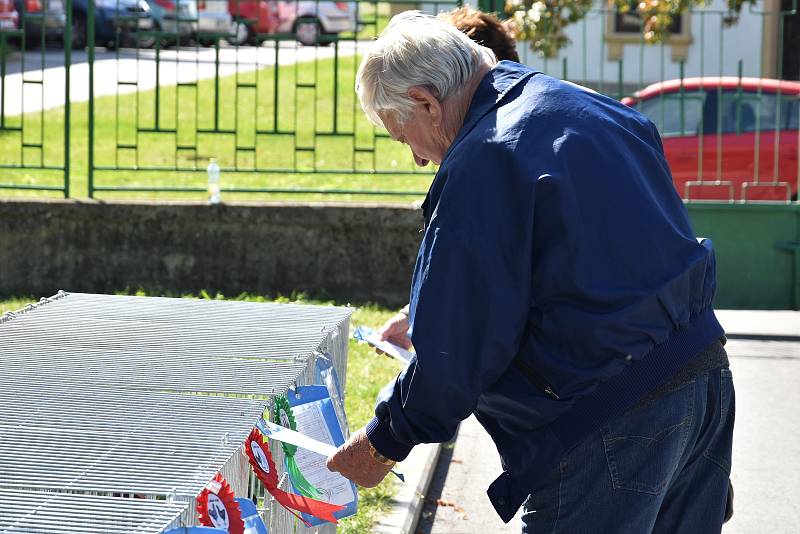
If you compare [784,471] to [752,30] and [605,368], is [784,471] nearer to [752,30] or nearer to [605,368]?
[605,368]

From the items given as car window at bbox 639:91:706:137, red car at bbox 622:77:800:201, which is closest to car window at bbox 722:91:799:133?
red car at bbox 622:77:800:201

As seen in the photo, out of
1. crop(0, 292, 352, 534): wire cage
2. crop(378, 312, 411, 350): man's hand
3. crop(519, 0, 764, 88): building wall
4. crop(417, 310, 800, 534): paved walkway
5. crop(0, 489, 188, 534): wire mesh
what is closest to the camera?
crop(0, 489, 188, 534): wire mesh

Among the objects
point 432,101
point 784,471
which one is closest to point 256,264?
point 784,471

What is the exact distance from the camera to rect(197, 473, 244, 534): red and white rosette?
6.79 ft

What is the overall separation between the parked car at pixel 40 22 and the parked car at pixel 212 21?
2.96ft

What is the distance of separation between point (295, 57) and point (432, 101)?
6.71 metres

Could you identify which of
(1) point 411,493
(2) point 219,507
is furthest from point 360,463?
(1) point 411,493

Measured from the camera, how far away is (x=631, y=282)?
227cm

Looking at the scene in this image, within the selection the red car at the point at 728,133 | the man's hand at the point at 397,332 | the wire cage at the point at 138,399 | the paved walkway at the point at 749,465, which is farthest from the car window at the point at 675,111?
the man's hand at the point at 397,332

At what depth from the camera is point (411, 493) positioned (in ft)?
15.3

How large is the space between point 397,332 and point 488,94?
3.53ft

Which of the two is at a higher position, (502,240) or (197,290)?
(502,240)

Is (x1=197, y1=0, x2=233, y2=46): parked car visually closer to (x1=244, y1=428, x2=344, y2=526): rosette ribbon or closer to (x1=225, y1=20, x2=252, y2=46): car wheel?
(x1=225, y1=20, x2=252, y2=46): car wheel

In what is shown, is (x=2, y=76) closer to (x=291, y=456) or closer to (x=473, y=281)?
(x=291, y=456)
